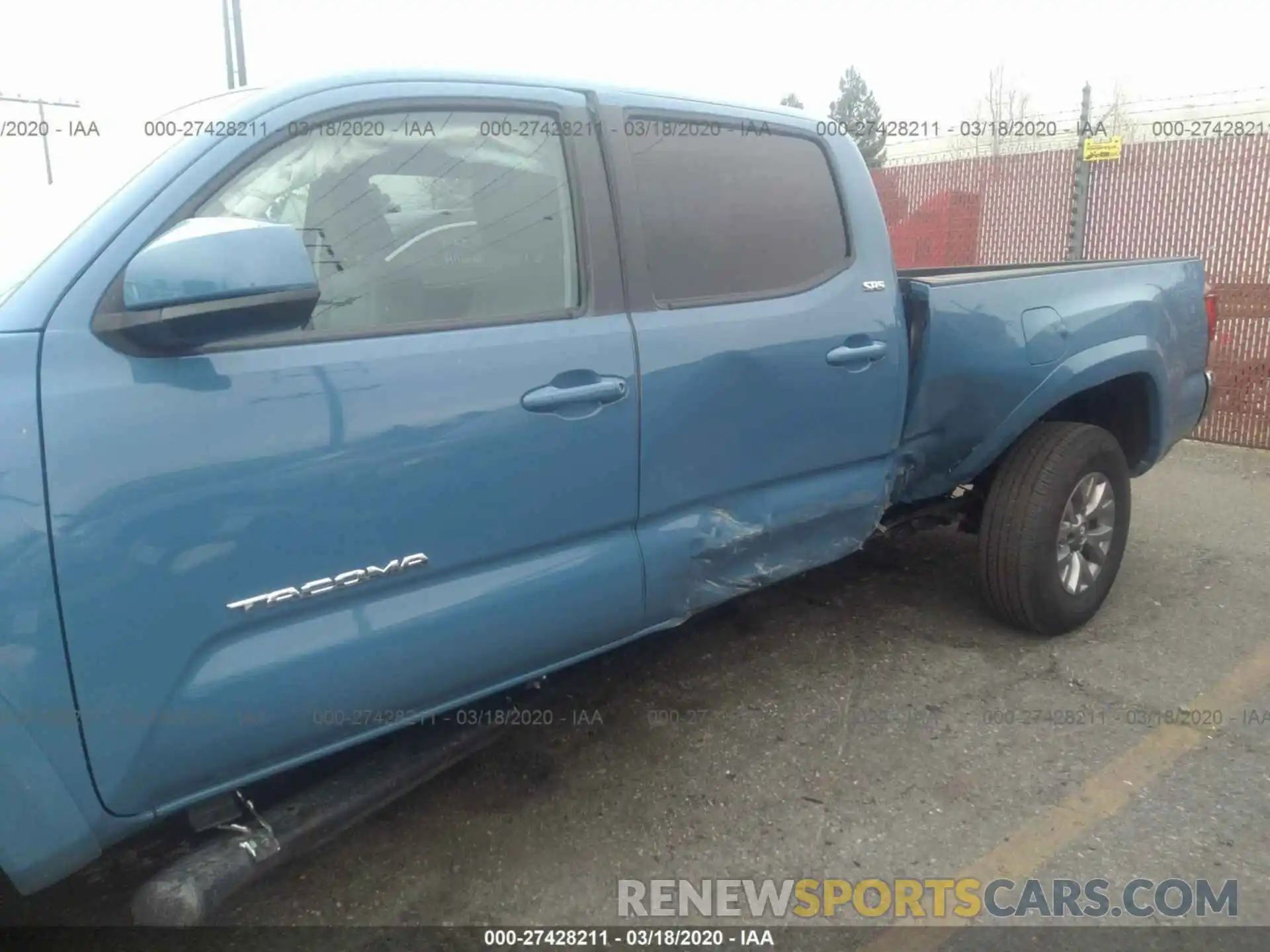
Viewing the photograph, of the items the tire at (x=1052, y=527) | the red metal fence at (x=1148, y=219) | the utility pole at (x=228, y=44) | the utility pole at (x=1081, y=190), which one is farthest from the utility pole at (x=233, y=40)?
the utility pole at (x=1081, y=190)

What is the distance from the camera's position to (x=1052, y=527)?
11.4 ft

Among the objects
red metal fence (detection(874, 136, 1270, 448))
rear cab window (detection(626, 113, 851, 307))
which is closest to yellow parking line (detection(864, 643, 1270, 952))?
rear cab window (detection(626, 113, 851, 307))

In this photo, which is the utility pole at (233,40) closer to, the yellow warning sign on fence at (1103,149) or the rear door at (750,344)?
the rear door at (750,344)

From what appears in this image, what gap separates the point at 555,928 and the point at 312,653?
919mm

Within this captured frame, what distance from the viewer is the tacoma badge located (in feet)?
6.03

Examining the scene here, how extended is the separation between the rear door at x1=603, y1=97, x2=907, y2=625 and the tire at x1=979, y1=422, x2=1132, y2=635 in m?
0.59

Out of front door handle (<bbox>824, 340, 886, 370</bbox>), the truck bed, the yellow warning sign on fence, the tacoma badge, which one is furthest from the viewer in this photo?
the yellow warning sign on fence

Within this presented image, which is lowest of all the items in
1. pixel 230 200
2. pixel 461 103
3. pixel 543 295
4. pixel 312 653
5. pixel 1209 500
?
pixel 1209 500

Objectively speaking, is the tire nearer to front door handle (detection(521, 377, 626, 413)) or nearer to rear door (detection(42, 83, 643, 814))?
rear door (detection(42, 83, 643, 814))

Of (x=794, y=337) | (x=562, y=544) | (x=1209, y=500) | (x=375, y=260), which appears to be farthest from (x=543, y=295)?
(x=1209, y=500)

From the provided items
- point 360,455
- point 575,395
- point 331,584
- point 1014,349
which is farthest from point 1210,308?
point 331,584

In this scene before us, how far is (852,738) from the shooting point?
121 inches

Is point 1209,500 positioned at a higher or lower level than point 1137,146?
lower

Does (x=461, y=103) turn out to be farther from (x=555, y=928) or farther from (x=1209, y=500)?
(x=1209, y=500)
